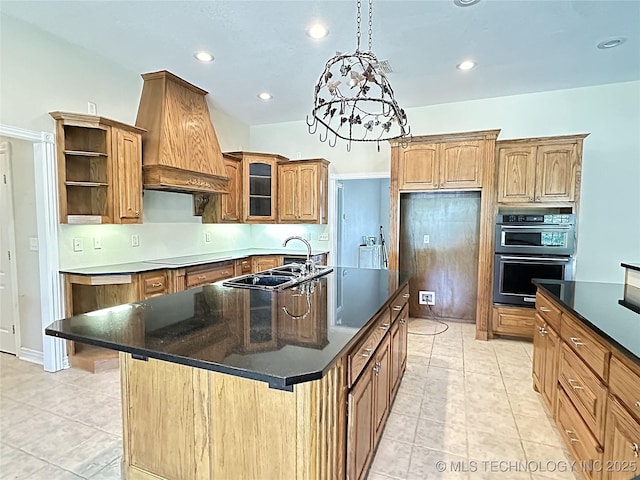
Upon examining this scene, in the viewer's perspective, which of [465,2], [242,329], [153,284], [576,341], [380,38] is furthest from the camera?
[153,284]

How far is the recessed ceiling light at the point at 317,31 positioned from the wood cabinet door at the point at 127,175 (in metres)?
1.96

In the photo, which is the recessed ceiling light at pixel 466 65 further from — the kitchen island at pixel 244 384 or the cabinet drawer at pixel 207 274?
the cabinet drawer at pixel 207 274

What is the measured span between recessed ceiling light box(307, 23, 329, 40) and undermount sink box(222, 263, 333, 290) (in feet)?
6.48

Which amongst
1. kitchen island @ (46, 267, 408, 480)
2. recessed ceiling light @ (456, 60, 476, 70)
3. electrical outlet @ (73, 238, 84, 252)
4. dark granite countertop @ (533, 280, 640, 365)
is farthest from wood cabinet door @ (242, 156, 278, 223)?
dark granite countertop @ (533, 280, 640, 365)

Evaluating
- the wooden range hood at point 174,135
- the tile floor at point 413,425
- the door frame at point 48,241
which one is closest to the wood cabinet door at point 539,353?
the tile floor at point 413,425

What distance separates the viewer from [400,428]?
2.33 m

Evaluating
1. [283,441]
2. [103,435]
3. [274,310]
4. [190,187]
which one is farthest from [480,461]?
[190,187]

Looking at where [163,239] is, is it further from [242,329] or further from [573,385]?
[573,385]

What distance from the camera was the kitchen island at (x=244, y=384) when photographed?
1219mm

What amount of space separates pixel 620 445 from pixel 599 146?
3815mm

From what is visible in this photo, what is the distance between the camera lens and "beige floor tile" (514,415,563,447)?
2.20m

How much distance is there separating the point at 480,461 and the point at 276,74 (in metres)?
3.83

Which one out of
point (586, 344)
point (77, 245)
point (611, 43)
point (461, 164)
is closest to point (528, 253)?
point (461, 164)

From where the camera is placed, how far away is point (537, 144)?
3.77m
